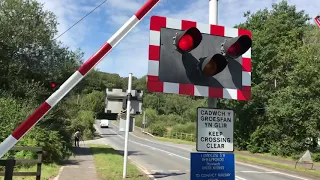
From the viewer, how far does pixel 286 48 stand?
33.9 metres

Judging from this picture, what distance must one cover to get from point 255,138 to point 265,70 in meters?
6.55

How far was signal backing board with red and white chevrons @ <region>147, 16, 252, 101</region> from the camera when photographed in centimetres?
396

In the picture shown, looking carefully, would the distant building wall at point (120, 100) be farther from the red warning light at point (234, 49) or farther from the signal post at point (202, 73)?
the red warning light at point (234, 49)

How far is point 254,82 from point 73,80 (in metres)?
32.7

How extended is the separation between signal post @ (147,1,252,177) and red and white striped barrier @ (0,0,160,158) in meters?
0.71

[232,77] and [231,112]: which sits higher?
[232,77]

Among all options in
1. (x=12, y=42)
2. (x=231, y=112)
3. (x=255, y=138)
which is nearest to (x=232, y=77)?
(x=231, y=112)

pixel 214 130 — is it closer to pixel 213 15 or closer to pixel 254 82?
pixel 213 15

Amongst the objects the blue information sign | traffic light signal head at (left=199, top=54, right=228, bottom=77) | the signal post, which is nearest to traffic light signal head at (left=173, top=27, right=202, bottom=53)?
the signal post

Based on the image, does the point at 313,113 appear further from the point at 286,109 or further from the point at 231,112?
the point at 231,112

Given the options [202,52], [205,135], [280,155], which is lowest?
[280,155]

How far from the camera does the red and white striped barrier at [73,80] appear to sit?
2904 millimetres

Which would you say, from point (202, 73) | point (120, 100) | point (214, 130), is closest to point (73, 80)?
point (202, 73)

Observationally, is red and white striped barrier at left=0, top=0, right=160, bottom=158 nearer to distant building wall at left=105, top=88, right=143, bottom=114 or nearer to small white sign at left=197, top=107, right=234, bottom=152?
small white sign at left=197, top=107, right=234, bottom=152
